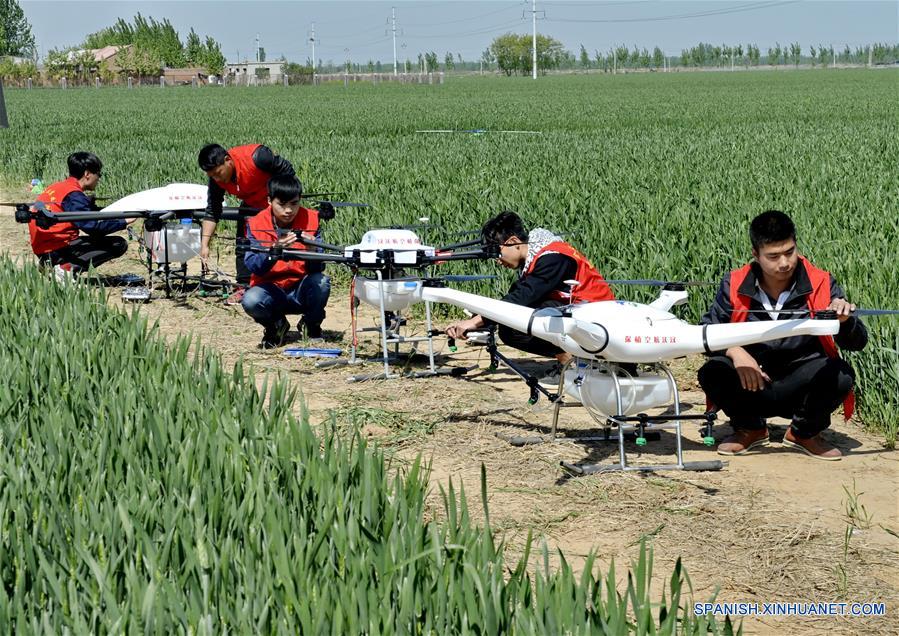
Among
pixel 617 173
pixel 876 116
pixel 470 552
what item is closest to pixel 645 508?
pixel 470 552

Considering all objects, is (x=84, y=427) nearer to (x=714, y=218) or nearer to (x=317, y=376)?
(x=317, y=376)

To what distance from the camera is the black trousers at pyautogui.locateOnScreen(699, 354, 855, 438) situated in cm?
481

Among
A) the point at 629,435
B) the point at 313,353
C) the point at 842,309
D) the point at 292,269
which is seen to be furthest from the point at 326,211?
the point at 842,309

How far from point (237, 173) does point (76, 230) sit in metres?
1.95

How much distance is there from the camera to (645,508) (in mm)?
4316

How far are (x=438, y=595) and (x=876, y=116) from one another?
2750cm

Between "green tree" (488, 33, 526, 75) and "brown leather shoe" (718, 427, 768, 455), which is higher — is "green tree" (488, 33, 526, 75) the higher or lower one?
the higher one

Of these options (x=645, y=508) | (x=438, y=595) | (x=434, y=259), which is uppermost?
(x=434, y=259)

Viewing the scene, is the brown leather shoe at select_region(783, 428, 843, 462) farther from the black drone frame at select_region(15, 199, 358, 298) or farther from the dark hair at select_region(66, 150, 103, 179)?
the dark hair at select_region(66, 150, 103, 179)

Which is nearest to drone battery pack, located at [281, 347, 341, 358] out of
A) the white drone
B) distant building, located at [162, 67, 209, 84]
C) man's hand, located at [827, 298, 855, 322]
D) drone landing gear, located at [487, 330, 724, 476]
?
drone landing gear, located at [487, 330, 724, 476]

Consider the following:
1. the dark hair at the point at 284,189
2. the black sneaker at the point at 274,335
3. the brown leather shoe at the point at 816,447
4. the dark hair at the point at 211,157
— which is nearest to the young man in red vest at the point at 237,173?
the dark hair at the point at 211,157

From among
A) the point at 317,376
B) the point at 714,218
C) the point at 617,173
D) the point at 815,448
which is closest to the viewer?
the point at 815,448

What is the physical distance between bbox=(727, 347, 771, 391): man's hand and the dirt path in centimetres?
36

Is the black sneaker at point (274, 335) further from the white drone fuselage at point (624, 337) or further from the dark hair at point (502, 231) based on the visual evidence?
the white drone fuselage at point (624, 337)
